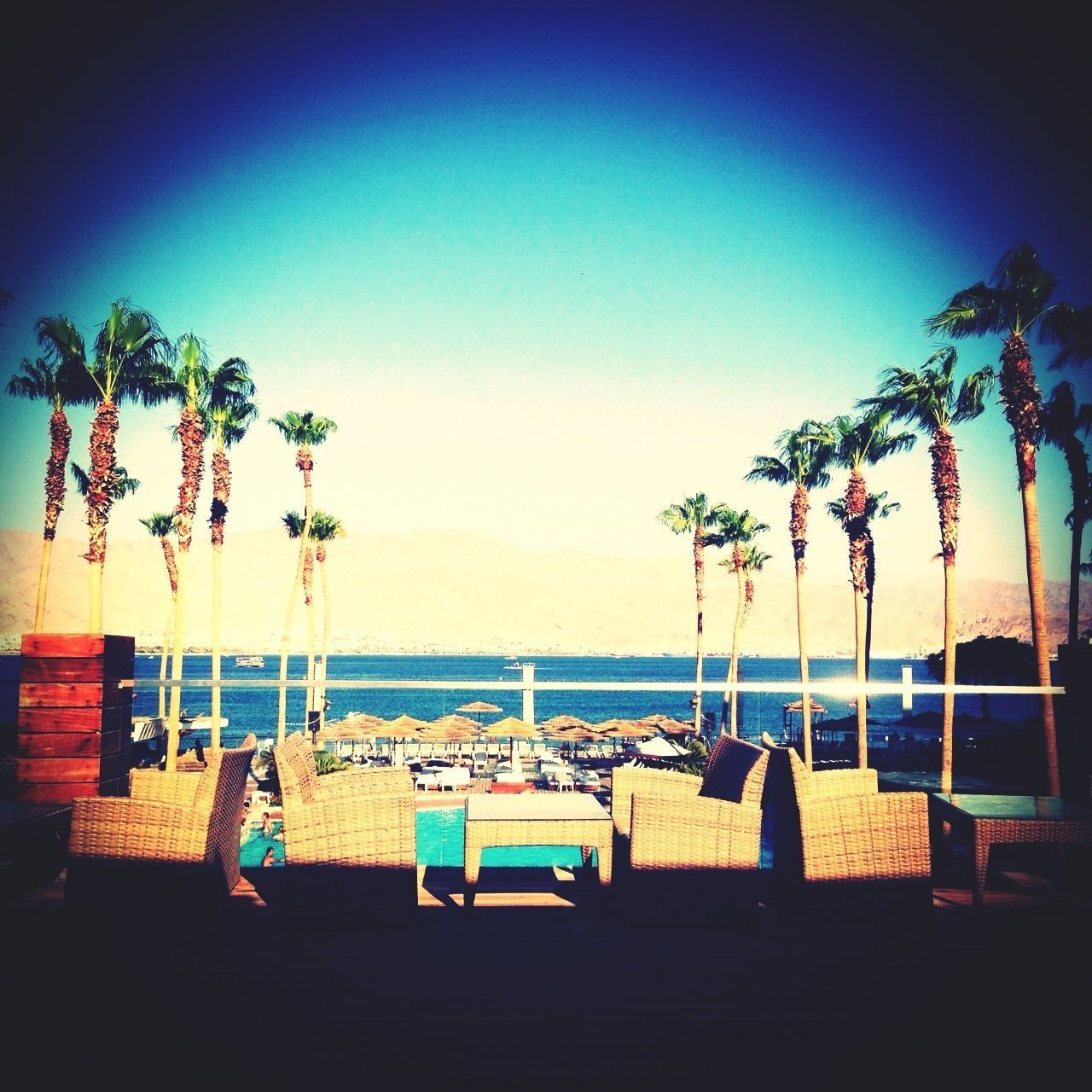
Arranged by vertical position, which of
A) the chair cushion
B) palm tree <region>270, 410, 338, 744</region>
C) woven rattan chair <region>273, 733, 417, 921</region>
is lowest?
woven rattan chair <region>273, 733, 417, 921</region>

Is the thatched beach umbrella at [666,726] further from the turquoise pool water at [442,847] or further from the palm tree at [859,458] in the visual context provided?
the turquoise pool water at [442,847]

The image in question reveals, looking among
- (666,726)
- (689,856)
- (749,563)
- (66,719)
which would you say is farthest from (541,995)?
(749,563)

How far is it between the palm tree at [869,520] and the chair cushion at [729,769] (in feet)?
50.4

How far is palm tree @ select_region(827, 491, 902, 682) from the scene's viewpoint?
19.3 meters

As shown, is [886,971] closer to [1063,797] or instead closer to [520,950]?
[520,950]

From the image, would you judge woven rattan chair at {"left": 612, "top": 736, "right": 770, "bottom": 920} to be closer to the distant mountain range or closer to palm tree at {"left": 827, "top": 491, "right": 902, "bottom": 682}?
palm tree at {"left": 827, "top": 491, "right": 902, "bottom": 682}

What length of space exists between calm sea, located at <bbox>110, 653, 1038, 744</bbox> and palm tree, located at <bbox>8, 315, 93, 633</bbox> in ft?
59.9

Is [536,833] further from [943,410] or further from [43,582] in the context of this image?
[43,582]

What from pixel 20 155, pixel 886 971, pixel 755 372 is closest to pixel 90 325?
pixel 20 155

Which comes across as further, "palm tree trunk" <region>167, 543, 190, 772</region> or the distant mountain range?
the distant mountain range

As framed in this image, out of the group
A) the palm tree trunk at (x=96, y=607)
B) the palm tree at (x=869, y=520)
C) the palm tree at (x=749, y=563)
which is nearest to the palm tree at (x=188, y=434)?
the palm tree trunk at (x=96, y=607)

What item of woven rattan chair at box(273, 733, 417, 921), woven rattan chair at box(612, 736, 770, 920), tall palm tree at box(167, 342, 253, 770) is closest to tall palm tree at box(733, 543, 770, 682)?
tall palm tree at box(167, 342, 253, 770)

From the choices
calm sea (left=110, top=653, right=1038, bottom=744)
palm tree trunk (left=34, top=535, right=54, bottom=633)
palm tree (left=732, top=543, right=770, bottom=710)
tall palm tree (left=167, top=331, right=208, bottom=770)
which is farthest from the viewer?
calm sea (left=110, top=653, right=1038, bottom=744)

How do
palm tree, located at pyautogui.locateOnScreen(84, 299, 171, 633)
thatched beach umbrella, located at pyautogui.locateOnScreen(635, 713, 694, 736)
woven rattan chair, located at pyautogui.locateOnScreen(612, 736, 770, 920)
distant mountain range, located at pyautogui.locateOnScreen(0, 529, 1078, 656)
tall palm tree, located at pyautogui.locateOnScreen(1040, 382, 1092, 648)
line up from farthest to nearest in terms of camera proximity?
1. distant mountain range, located at pyautogui.locateOnScreen(0, 529, 1078, 656)
2. thatched beach umbrella, located at pyautogui.locateOnScreen(635, 713, 694, 736)
3. tall palm tree, located at pyautogui.locateOnScreen(1040, 382, 1092, 648)
4. palm tree, located at pyautogui.locateOnScreen(84, 299, 171, 633)
5. woven rattan chair, located at pyautogui.locateOnScreen(612, 736, 770, 920)
